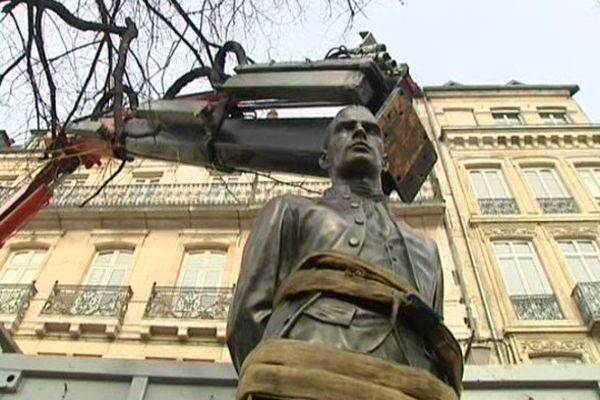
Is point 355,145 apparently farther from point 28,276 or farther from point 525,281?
point 28,276

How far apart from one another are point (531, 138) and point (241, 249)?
10.1 m

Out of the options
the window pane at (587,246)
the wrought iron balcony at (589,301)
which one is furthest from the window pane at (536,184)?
the wrought iron balcony at (589,301)

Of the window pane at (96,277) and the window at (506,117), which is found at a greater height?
the window at (506,117)

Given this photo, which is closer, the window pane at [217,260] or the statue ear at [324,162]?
the statue ear at [324,162]

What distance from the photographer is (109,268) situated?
15203mm

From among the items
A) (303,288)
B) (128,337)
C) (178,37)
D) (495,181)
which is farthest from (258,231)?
(495,181)

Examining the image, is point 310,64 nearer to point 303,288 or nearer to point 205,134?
point 205,134

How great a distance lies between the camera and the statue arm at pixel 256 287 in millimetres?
2230

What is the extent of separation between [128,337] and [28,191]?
8.16 m

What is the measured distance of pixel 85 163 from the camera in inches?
217

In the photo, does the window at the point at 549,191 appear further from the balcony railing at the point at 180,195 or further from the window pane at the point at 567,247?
the balcony railing at the point at 180,195

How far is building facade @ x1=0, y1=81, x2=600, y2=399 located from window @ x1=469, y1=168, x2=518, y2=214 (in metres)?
0.05

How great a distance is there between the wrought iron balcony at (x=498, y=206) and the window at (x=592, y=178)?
8.10ft

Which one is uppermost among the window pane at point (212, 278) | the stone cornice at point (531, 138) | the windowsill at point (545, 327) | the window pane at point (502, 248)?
the stone cornice at point (531, 138)
